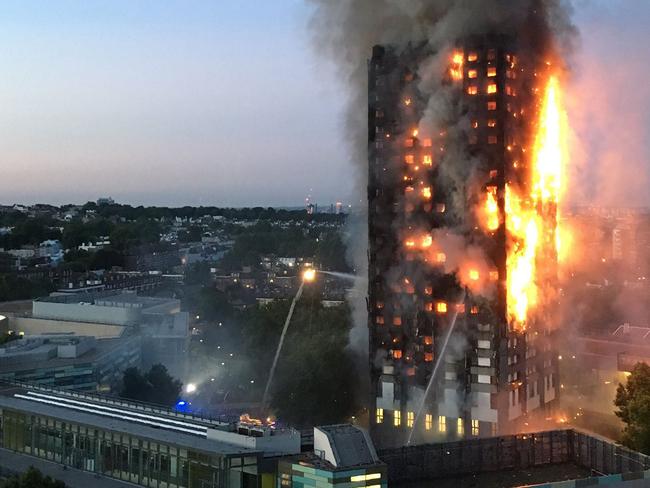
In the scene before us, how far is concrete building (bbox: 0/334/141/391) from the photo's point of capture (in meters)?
44.9

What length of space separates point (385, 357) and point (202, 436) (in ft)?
66.6

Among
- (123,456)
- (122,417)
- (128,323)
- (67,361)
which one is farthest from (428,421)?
(128,323)

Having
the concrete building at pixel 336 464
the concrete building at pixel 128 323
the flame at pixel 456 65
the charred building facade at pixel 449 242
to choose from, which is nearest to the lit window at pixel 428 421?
the charred building facade at pixel 449 242

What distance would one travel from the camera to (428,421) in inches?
1781

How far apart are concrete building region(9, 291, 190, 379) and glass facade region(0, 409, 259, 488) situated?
23.2 meters

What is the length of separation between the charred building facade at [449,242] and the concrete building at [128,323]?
16.6 metres

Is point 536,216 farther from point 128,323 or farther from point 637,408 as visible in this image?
point 128,323

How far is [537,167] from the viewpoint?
1906 inches

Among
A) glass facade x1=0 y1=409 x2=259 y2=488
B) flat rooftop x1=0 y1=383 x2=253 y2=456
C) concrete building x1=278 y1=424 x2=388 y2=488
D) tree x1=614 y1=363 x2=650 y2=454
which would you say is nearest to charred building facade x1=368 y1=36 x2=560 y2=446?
tree x1=614 y1=363 x2=650 y2=454

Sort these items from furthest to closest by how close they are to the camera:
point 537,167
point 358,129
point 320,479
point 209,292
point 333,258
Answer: point 333,258 < point 209,292 < point 358,129 < point 537,167 < point 320,479

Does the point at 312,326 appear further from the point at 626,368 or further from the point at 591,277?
the point at 591,277

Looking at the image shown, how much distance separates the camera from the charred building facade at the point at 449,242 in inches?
1741

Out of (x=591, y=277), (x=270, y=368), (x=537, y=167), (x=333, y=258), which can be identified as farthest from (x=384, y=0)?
(x=333, y=258)

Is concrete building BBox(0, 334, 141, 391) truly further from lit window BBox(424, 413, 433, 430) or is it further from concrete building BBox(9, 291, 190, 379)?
lit window BBox(424, 413, 433, 430)
